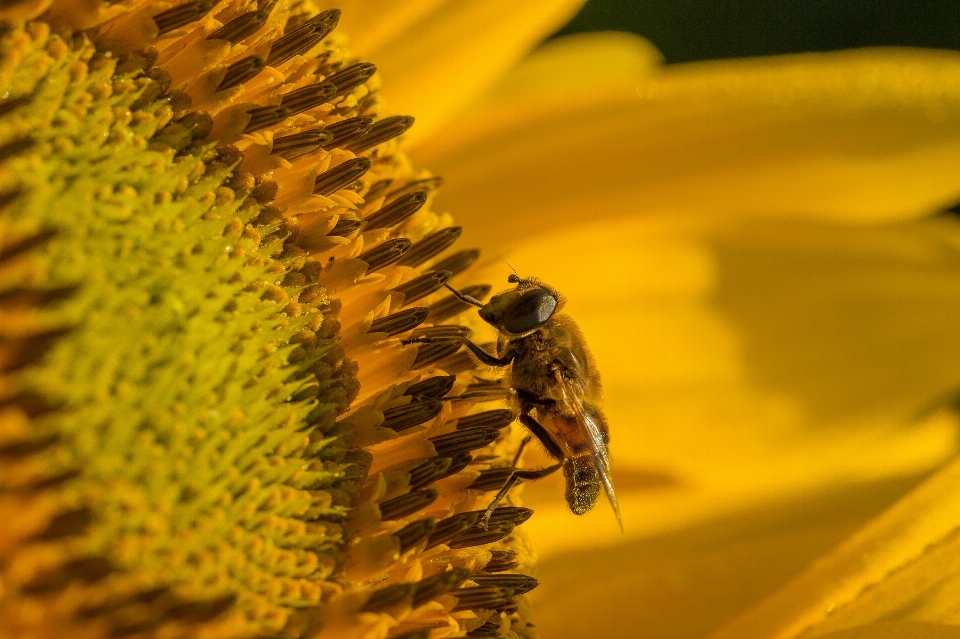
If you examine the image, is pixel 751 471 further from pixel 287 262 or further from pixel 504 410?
pixel 287 262

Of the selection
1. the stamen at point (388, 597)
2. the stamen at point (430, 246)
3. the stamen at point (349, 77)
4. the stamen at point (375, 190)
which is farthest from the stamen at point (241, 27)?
the stamen at point (388, 597)

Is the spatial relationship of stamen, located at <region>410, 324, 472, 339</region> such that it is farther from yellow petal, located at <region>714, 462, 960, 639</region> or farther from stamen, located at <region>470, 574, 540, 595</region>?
yellow petal, located at <region>714, 462, 960, 639</region>

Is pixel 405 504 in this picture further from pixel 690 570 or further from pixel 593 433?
pixel 690 570

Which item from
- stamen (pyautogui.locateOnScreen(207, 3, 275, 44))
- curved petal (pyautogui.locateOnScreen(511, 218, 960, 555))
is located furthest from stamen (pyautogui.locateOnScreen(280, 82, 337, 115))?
curved petal (pyautogui.locateOnScreen(511, 218, 960, 555))

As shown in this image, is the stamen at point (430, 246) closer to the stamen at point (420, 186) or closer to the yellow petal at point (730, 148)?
the stamen at point (420, 186)

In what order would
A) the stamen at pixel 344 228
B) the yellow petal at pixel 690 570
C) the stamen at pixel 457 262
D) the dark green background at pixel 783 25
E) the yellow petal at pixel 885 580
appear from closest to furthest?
the stamen at pixel 344 228, the yellow petal at pixel 885 580, the stamen at pixel 457 262, the yellow petal at pixel 690 570, the dark green background at pixel 783 25

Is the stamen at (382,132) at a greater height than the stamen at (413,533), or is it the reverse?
the stamen at (382,132)
